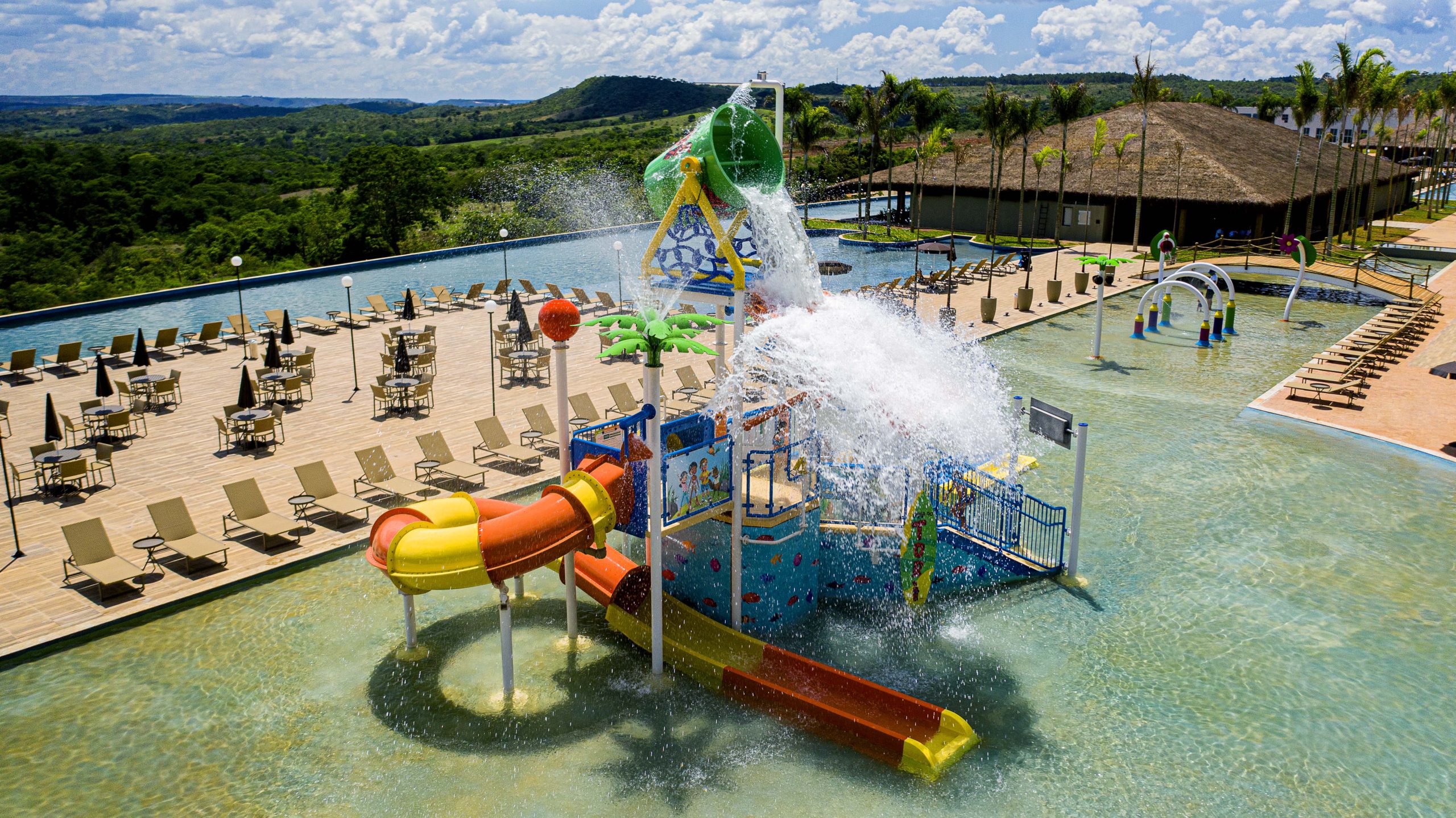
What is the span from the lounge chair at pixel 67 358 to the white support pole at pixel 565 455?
55.0 feet

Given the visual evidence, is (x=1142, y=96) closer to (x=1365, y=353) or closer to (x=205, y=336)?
(x=1365, y=353)

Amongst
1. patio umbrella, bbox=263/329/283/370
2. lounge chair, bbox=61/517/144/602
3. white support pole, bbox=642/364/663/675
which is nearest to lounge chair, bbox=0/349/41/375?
patio umbrella, bbox=263/329/283/370

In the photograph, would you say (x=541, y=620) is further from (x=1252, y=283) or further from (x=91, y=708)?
(x=1252, y=283)

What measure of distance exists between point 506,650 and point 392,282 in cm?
2779

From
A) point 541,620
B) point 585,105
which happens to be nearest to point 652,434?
point 541,620

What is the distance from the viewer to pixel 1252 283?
34531 millimetres

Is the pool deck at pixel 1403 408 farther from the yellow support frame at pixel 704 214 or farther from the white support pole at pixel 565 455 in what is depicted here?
the white support pole at pixel 565 455

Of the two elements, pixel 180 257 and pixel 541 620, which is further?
pixel 180 257

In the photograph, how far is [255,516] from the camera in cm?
1327

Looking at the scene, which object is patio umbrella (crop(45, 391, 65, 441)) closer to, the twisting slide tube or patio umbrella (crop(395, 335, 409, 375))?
patio umbrella (crop(395, 335, 409, 375))

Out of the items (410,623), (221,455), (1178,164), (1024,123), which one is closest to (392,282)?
(221,455)

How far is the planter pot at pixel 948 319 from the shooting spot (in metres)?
24.4

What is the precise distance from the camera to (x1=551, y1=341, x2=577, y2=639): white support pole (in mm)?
10305

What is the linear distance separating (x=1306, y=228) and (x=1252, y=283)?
10.6 metres
